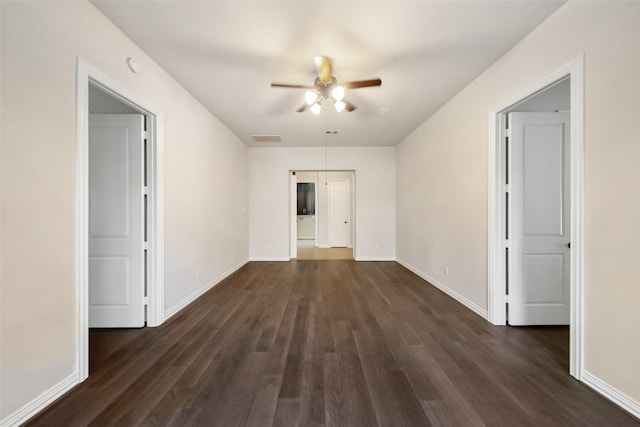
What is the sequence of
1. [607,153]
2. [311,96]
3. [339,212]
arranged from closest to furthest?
[607,153], [311,96], [339,212]

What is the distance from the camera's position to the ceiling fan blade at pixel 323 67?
8.07ft

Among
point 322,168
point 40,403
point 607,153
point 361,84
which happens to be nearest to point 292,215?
point 322,168

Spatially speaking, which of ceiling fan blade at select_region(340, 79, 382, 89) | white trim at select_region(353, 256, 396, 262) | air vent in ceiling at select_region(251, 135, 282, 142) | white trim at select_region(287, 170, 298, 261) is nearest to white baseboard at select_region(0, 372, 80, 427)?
ceiling fan blade at select_region(340, 79, 382, 89)

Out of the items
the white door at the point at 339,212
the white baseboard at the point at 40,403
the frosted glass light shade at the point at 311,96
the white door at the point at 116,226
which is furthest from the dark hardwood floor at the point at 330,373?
the white door at the point at 339,212

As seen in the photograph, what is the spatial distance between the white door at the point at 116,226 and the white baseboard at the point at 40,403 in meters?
0.98

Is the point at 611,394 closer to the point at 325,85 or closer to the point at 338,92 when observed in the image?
the point at 338,92

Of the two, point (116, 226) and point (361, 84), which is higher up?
point (361, 84)

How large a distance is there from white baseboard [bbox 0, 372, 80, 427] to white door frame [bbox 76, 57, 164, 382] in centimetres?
7

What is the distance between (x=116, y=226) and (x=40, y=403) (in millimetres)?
1596

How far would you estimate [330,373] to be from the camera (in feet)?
6.40

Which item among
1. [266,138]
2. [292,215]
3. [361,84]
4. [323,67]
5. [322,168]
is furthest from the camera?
[292,215]

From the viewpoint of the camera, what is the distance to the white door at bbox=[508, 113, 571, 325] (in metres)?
2.72

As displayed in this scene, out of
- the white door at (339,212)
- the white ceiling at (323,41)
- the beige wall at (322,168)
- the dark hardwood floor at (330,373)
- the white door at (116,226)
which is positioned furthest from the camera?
the white door at (339,212)

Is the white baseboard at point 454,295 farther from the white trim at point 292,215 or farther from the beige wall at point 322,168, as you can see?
the white trim at point 292,215
